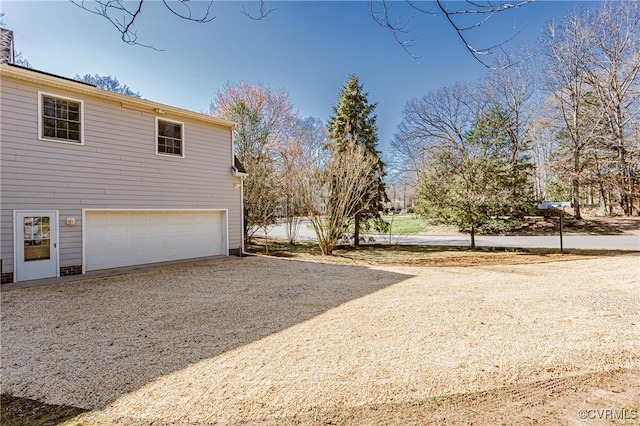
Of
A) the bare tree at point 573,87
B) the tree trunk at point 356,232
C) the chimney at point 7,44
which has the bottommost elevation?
the tree trunk at point 356,232

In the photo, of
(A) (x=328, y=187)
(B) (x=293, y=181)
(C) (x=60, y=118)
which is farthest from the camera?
(B) (x=293, y=181)

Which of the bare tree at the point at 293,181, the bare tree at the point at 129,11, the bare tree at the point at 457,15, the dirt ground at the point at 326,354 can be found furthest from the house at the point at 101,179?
the bare tree at the point at 457,15

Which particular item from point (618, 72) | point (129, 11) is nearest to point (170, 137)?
point (129, 11)

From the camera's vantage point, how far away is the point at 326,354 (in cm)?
353

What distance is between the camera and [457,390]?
279 cm

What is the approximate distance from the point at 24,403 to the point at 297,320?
9.80 ft

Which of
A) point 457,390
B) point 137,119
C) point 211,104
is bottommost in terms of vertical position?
point 457,390

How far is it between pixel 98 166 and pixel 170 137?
224 centimetres

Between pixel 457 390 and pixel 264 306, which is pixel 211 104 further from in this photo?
pixel 457 390

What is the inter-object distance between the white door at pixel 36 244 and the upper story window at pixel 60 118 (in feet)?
6.16

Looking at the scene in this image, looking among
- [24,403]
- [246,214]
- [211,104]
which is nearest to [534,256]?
[246,214]

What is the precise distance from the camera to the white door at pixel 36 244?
7.03 meters

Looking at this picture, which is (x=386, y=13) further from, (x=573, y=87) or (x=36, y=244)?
(x=573, y=87)

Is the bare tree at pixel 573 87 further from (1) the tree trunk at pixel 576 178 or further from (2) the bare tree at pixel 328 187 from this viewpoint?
(2) the bare tree at pixel 328 187
